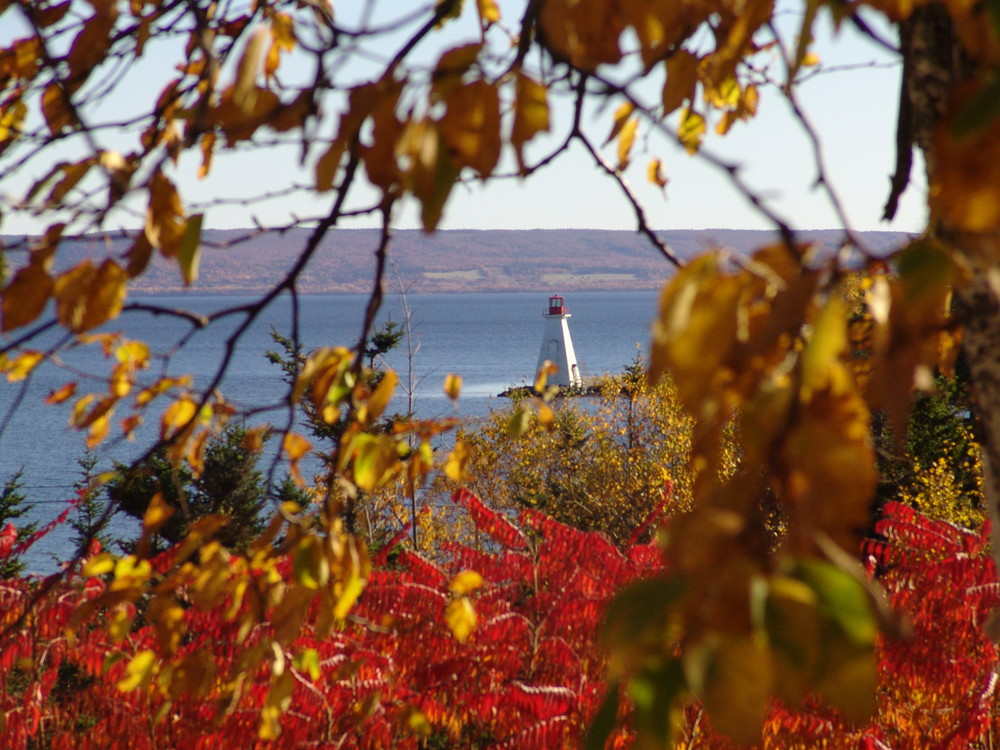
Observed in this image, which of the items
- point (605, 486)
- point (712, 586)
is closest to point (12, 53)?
point (712, 586)

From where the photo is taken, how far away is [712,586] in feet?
2.03

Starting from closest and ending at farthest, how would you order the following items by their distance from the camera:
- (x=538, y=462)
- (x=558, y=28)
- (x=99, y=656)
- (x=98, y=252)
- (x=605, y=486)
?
(x=558, y=28)
(x=98, y=252)
(x=99, y=656)
(x=605, y=486)
(x=538, y=462)

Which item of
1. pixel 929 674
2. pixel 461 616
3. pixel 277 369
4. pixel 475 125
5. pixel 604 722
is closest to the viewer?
pixel 604 722

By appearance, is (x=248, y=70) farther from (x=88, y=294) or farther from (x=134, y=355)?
(x=134, y=355)

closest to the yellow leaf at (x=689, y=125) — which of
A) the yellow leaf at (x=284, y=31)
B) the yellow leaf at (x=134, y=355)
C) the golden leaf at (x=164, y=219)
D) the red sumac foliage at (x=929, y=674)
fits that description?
the yellow leaf at (x=284, y=31)

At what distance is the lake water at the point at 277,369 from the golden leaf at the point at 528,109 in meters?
0.23

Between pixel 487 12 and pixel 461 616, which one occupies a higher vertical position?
pixel 487 12

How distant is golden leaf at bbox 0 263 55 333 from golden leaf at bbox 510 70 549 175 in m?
0.60

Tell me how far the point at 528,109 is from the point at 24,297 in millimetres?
635

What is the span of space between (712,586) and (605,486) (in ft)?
55.2

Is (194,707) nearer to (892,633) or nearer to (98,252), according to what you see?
(98,252)

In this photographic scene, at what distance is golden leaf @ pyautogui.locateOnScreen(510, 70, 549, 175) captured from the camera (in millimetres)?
891

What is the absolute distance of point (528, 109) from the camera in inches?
35.1

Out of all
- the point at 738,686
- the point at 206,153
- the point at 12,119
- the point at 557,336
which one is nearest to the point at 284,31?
the point at 206,153
